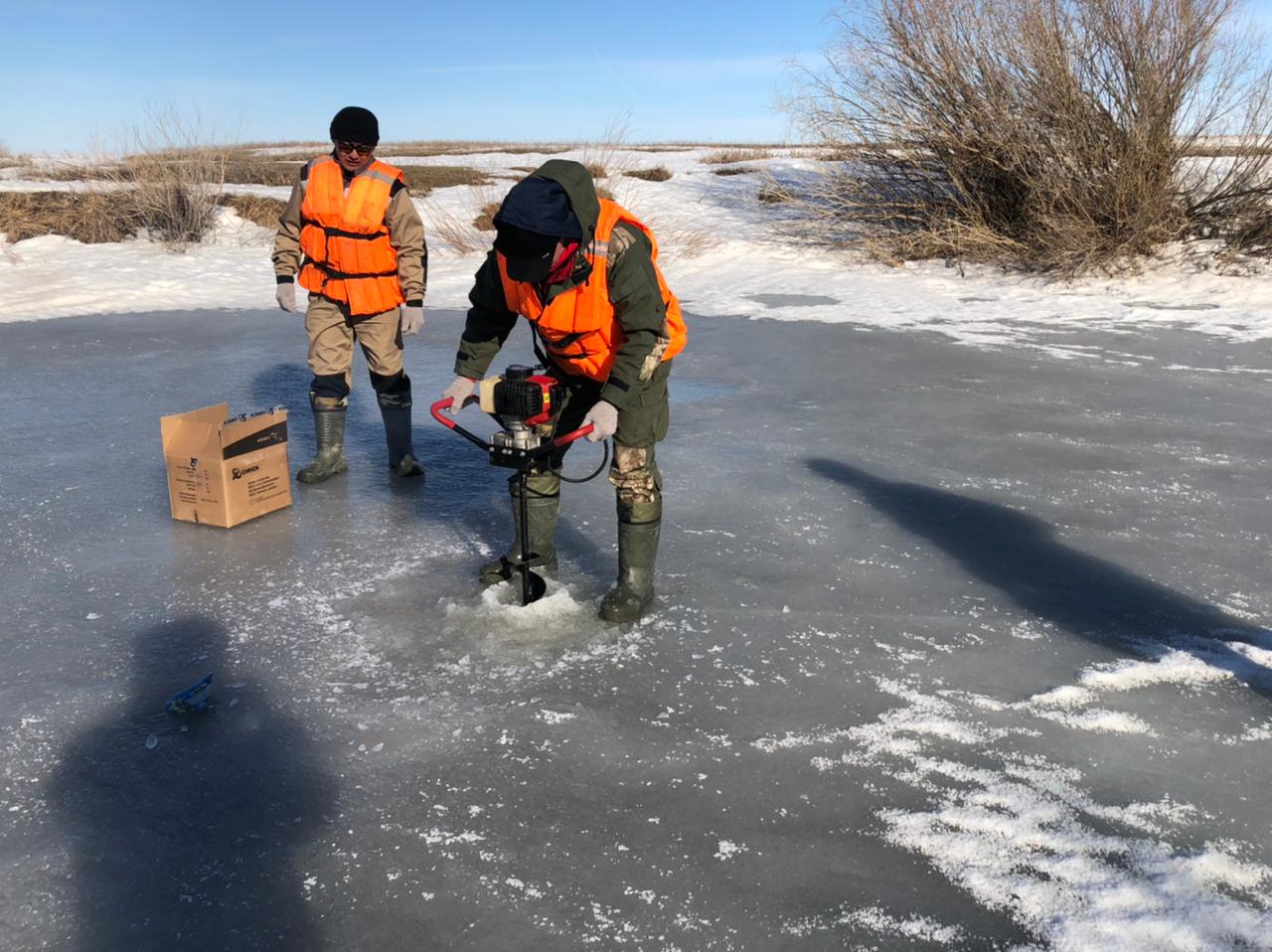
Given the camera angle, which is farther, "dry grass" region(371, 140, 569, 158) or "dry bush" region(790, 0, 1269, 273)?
"dry grass" region(371, 140, 569, 158)

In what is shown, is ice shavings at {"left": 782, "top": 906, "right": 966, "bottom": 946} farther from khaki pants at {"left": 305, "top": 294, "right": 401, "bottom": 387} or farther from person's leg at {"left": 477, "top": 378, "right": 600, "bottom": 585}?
khaki pants at {"left": 305, "top": 294, "right": 401, "bottom": 387}

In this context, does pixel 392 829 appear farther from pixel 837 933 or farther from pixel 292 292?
pixel 292 292

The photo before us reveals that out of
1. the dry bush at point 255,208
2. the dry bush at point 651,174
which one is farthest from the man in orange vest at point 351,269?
the dry bush at point 651,174

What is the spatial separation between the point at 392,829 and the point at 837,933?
3.50 ft

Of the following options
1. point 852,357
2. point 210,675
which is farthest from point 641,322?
point 852,357

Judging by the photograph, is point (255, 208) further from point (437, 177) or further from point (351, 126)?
point (351, 126)

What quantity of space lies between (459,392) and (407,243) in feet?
5.84

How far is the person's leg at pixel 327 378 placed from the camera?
508 cm

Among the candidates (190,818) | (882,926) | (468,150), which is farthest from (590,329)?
(468,150)

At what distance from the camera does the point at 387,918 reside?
2.22 m

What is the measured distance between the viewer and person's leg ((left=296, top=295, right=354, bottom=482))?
5.08 meters

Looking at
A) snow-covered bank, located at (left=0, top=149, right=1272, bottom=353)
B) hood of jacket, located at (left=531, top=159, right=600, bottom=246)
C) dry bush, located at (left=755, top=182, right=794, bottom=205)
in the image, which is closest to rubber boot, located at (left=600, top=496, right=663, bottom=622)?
hood of jacket, located at (left=531, top=159, right=600, bottom=246)

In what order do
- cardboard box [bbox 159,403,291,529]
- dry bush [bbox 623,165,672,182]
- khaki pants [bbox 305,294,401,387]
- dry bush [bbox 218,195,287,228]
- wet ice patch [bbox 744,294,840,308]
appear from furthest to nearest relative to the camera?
dry bush [bbox 623,165,672,182], dry bush [bbox 218,195,287,228], wet ice patch [bbox 744,294,840,308], khaki pants [bbox 305,294,401,387], cardboard box [bbox 159,403,291,529]

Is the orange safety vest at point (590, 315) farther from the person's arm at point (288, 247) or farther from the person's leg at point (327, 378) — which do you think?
the person's arm at point (288, 247)
